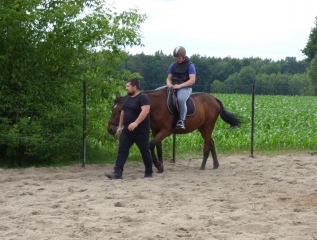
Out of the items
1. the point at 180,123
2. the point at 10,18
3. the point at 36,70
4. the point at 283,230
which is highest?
the point at 10,18

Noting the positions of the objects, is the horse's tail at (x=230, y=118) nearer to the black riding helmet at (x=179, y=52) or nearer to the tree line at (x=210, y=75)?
the tree line at (x=210, y=75)

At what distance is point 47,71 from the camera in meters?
12.1

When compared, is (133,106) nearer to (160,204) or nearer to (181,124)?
(181,124)

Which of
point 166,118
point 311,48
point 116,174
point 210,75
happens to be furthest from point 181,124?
point 311,48

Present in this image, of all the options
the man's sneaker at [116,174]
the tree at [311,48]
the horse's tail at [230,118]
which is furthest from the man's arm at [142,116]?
the tree at [311,48]

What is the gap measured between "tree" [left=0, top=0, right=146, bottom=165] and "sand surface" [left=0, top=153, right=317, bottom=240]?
712 millimetres

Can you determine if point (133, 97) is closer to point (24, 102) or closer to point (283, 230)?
point (24, 102)

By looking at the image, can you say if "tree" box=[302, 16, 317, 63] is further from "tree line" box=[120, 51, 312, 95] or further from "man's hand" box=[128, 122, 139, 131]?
"man's hand" box=[128, 122, 139, 131]

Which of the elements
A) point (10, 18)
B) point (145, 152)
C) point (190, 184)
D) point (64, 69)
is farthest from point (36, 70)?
point (190, 184)

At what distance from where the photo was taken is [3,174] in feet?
35.4

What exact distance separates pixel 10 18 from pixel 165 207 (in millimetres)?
5389

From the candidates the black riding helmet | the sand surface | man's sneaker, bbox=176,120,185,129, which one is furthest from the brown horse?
the black riding helmet

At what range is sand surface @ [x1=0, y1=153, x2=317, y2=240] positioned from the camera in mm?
6281

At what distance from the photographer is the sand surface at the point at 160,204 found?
6.28 meters
